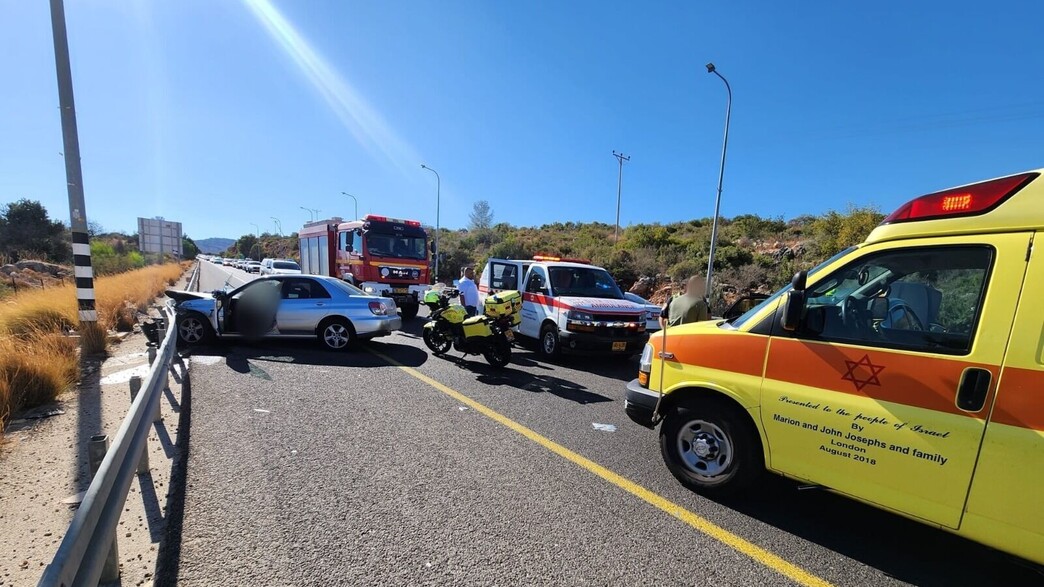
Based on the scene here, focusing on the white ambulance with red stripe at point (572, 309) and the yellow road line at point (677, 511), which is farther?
the white ambulance with red stripe at point (572, 309)

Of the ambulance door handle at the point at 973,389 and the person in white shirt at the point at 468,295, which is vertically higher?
the ambulance door handle at the point at 973,389

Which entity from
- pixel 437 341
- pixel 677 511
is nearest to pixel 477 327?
pixel 437 341

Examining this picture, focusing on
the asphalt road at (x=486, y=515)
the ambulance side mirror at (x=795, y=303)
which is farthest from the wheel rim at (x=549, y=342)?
the ambulance side mirror at (x=795, y=303)

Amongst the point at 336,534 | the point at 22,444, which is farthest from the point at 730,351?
the point at 22,444

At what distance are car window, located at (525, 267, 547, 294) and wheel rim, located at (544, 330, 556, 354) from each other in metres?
0.79

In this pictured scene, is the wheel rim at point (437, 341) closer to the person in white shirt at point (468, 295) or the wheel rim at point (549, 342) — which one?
the person in white shirt at point (468, 295)

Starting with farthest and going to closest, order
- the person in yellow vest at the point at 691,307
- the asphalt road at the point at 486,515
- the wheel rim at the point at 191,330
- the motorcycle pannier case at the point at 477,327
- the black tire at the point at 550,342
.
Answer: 1. the wheel rim at the point at 191,330
2. the black tire at the point at 550,342
3. the motorcycle pannier case at the point at 477,327
4. the person in yellow vest at the point at 691,307
5. the asphalt road at the point at 486,515

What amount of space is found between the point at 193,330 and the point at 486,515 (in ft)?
25.9

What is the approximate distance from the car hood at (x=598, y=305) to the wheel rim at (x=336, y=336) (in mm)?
4076

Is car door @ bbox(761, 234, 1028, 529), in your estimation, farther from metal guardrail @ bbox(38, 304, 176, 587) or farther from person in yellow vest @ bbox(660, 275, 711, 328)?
metal guardrail @ bbox(38, 304, 176, 587)

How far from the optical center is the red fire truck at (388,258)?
1367 cm

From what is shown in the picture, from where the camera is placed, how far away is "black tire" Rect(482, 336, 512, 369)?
767 centimetres

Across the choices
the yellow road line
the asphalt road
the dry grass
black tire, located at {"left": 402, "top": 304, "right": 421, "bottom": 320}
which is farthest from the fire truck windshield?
the yellow road line

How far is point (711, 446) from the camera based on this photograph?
11.6ft
